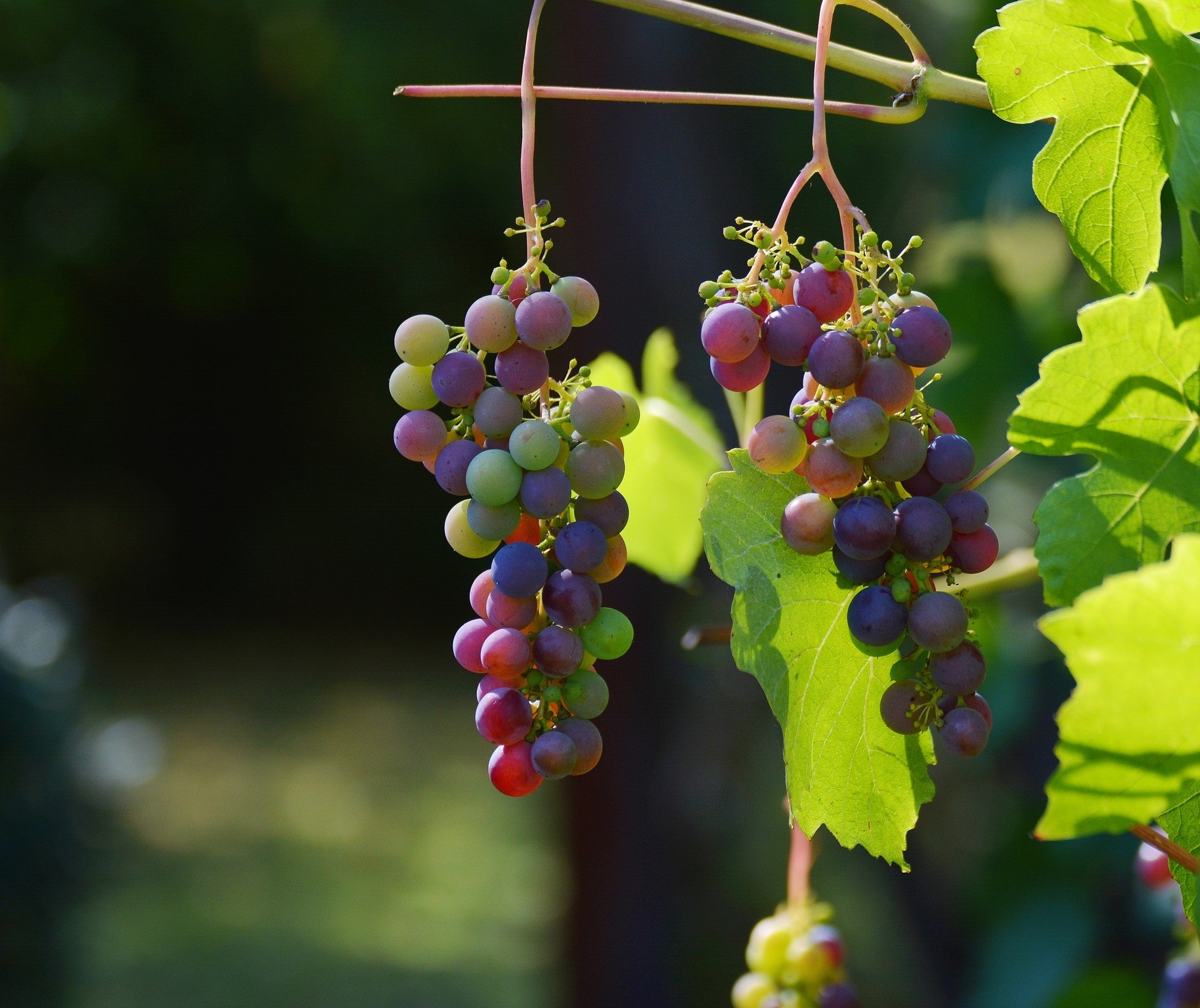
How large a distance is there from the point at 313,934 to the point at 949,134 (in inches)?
147

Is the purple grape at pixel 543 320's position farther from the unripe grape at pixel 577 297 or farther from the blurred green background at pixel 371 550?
the blurred green background at pixel 371 550

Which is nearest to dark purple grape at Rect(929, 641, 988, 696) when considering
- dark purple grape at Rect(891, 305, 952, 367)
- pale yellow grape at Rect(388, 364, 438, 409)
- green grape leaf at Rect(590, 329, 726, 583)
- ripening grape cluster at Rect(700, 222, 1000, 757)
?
ripening grape cluster at Rect(700, 222, 1000, 757)

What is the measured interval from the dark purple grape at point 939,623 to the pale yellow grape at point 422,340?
211 mm

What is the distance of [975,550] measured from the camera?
1.46 feet

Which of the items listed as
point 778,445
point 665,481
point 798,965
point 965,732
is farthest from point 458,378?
point 798,965

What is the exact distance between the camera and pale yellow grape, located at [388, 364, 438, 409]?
492 mm

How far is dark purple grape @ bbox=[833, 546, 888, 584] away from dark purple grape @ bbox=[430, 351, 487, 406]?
6.1 inches

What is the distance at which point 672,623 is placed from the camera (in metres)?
2.83

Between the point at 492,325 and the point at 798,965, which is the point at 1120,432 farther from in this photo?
the point at 798,965

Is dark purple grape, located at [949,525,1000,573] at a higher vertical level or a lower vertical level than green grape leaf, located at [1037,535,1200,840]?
higher

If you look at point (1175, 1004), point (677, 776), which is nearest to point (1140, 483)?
point (1175, 1004)

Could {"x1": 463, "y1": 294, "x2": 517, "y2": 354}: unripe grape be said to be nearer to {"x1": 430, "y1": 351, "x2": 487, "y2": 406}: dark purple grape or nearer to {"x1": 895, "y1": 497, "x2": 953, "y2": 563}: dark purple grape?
{"x1": 430, "y1": 351, "x2": 487, "y2": 406}: dark purple grape

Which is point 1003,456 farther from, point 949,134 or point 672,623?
point 672,623

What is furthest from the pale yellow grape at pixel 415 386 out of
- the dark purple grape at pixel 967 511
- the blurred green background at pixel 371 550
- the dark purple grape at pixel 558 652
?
the blurred green background at pixel 371 550
